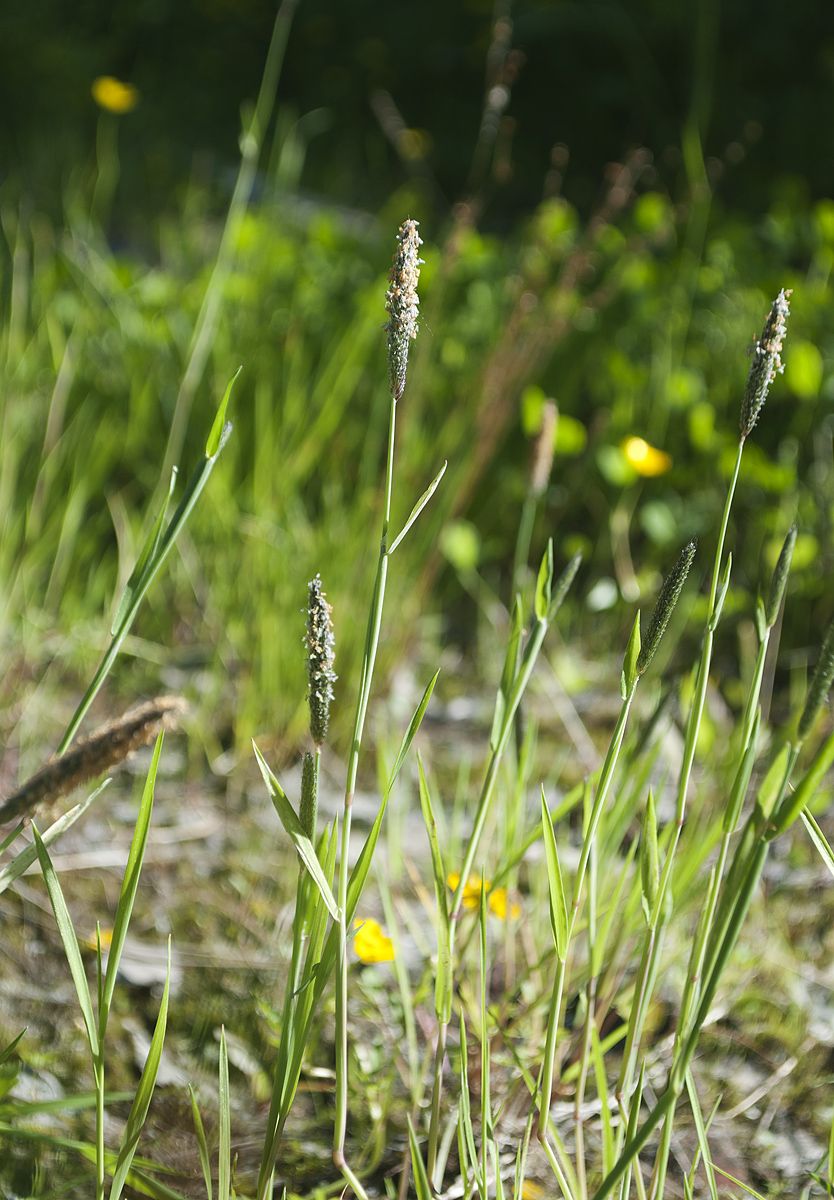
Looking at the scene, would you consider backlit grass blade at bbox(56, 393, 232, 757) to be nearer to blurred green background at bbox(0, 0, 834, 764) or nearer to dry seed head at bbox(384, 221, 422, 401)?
dry seed head at bbox(384, 221, 422, 401)

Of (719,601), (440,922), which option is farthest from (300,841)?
(719,601)

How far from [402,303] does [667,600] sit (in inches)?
8.1

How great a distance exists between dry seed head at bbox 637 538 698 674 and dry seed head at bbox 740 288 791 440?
7 cm

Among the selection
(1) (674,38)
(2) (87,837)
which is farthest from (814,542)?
(1) (674,38)

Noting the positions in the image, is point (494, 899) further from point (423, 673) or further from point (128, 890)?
point (423, 673)

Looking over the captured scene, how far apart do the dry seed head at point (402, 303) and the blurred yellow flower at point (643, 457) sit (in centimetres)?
114

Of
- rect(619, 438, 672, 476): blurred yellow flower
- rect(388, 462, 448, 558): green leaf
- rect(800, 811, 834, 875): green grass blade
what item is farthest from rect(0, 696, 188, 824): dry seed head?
rect(619, 438, 672, 476): blurred yellow flower

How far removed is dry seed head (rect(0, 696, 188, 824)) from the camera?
0.48 metres

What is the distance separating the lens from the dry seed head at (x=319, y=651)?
49cm

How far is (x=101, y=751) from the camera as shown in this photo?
1.57ft

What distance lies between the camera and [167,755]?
136cm

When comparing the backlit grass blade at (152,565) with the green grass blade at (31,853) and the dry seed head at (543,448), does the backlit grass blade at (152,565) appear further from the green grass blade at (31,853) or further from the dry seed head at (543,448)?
the dry seed head at (543,448)

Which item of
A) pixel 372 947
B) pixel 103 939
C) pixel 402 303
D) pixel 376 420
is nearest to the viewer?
pixel 402 303

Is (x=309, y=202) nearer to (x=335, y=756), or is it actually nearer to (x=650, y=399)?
(x=650, y=399)
